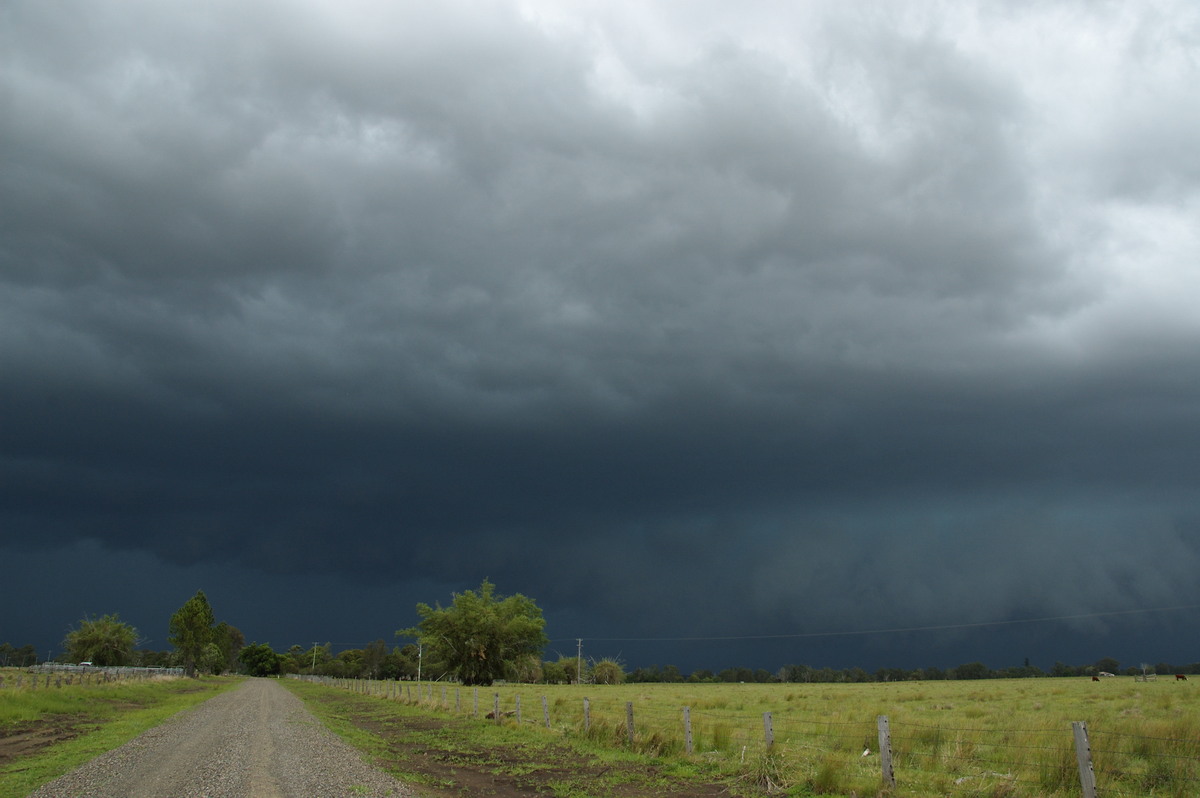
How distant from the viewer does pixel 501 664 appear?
87.6 meters

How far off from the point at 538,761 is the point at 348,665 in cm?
19742

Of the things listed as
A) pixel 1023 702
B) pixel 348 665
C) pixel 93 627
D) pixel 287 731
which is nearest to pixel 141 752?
pixel 287 731

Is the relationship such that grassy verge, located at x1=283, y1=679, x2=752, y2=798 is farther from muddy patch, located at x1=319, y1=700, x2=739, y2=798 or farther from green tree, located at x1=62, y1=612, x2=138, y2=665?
green tree, located at x1=62, y1=612, x2=138, y2=665

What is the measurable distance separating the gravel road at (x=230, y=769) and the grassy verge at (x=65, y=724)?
2.41 ft

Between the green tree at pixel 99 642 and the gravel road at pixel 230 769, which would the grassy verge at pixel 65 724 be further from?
the green tree at pixel 99 642

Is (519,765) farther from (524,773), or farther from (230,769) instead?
(230,769)

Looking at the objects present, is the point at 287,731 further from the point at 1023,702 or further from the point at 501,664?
the point at 501,664

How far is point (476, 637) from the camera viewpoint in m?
85.9

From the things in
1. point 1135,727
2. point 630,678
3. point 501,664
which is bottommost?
point 630,678

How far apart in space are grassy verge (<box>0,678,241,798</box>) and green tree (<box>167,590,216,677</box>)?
57.8 m

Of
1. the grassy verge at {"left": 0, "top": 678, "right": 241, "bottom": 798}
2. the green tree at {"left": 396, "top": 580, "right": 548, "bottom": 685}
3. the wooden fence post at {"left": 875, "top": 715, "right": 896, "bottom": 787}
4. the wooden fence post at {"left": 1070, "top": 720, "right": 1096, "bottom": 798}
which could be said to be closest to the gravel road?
the grassy verge at {"left": 0, "top": 678, "right": 241, "bottom": 798}

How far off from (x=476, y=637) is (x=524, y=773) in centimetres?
7175

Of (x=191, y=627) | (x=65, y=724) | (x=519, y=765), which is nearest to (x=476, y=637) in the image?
(x=191, y=627)

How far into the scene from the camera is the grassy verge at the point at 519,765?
15.2m
